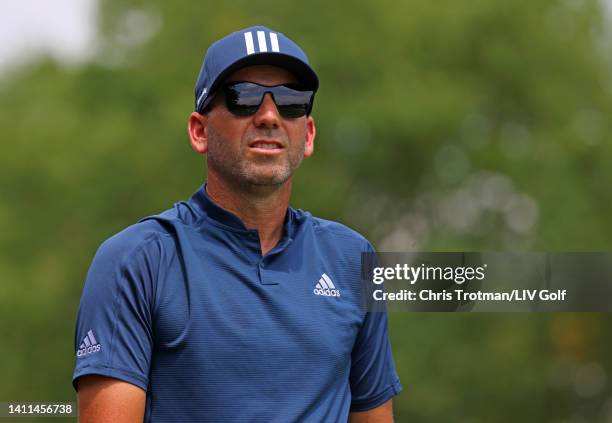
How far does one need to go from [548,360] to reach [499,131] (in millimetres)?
5790

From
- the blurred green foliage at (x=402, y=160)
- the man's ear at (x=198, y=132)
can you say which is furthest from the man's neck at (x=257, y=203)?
the blurred green foliage at (x=402, y=160)

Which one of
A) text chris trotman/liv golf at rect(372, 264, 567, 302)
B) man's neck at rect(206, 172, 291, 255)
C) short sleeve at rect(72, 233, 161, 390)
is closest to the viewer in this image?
short sleeve at rect(72, 233, 161, 390)

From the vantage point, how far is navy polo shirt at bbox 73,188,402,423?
11.2 ft

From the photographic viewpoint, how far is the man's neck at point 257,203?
376 cm

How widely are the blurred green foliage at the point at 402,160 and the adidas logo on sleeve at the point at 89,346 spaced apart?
70.2 feet

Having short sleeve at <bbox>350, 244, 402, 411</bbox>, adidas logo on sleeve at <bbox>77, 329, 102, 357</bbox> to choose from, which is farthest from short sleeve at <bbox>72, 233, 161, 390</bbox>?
short sleeve at <bbox>350, 244, 402, 411</bbox>

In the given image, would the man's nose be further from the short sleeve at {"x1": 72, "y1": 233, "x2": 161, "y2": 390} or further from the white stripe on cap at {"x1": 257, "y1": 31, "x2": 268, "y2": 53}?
the short sleeve at {"x1": 72, "y1": 233, "x2": 161, "y2": 390}

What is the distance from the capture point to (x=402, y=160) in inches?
1110

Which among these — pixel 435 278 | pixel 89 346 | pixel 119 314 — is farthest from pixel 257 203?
pixel 435 278

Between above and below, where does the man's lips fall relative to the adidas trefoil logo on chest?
above

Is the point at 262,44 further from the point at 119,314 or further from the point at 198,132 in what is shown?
the point at 119,314

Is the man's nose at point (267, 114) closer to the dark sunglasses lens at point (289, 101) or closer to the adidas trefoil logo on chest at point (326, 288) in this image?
the dark sunglasses lens at point (289, 101)

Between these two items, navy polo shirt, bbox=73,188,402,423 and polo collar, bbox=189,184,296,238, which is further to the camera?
polo collar, bbox=189,184,296,238

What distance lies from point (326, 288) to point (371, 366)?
15.4 inches
